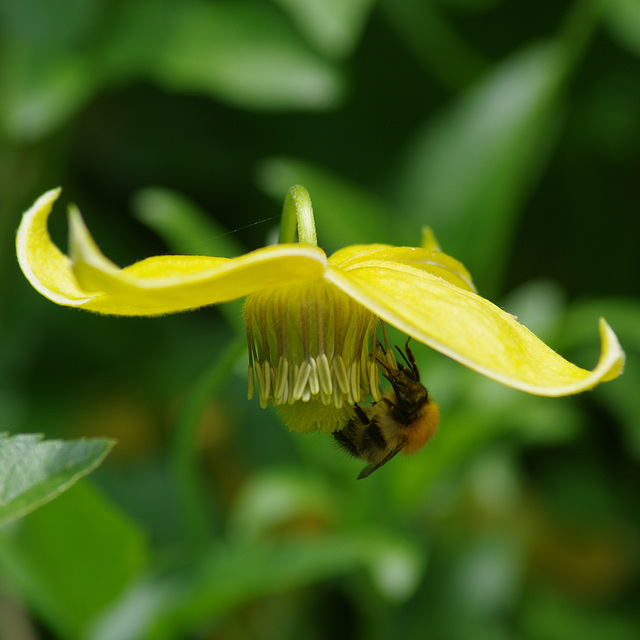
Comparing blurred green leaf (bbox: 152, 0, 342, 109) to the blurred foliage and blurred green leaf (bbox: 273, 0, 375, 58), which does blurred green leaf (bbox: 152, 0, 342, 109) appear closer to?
the blurred foliage

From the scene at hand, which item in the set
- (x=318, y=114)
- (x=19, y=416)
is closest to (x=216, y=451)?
(x=19, y=416)

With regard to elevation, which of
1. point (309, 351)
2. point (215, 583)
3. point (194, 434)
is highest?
point (309, 351)

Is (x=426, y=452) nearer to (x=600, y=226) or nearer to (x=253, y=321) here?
(x=253, y=321)

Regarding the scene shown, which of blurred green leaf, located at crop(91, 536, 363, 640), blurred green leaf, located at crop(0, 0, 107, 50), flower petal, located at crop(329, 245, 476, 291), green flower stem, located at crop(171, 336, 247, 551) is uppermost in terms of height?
blurred green leaf, located at crop(0, 0, 107, 50)

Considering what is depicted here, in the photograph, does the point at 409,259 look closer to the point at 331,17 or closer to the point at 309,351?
the point at 309,351

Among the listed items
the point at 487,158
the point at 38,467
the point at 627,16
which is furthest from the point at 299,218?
the point at 627,16

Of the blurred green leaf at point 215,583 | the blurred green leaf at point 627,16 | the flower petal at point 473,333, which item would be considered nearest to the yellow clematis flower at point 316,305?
the flower petal at point 473,333

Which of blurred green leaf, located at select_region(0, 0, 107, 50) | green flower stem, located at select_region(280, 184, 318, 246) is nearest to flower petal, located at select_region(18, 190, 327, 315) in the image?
green flower stem, located at select_region(280, 184, 318, 246)
